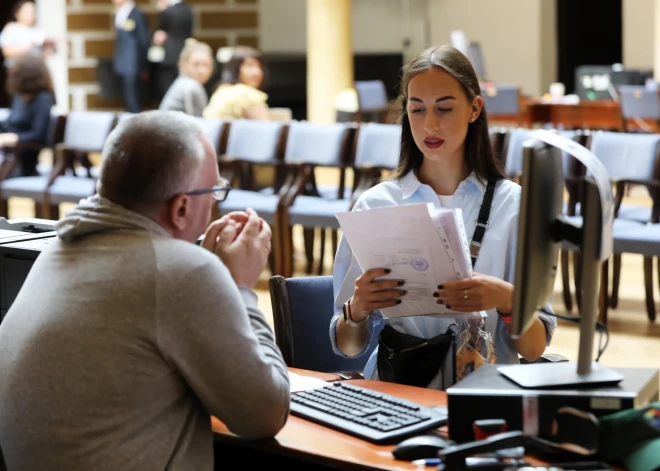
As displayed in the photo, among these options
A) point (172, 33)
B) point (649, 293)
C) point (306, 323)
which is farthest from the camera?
point (172, 33)

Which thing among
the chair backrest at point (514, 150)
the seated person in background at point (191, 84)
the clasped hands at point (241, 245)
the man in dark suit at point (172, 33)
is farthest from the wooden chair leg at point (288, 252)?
the man in dark suit at point (172, 33)

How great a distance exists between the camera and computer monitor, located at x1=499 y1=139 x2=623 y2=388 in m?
1.85

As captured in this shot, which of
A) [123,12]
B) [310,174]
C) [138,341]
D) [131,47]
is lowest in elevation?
[310,174]

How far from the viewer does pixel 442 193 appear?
2.65m

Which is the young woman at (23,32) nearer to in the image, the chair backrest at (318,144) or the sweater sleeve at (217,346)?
the chair backrest at (318,144)

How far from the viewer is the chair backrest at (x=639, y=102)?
9.86m

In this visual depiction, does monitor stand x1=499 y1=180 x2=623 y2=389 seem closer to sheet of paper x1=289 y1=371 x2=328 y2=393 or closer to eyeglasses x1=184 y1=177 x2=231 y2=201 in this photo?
sheet of paper x1=289 y1=371 x2=328 y2=393

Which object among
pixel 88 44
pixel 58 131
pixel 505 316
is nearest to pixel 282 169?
pixel 58 131

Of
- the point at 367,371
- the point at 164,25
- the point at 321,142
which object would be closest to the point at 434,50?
the point at 367,371

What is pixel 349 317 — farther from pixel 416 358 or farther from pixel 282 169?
pixel 282 169

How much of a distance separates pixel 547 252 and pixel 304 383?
66 centimetres

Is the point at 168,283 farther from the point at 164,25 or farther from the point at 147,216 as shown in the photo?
the point at 164,25

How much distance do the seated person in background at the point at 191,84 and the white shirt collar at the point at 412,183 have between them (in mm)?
6070

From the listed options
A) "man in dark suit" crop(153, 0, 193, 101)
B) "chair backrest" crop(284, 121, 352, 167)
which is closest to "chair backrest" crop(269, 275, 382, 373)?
"chair backrest" crop(284, 121, 352, 167)
